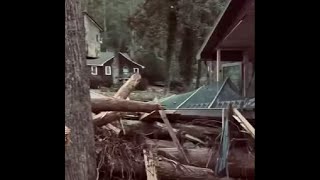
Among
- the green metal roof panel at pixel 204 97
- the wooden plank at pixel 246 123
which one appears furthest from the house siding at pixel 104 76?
the wooden plank at pixel 246 123

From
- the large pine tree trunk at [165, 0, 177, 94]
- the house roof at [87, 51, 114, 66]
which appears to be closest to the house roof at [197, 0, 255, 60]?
the large pine tree trunk at [165, 0, 177, 94]

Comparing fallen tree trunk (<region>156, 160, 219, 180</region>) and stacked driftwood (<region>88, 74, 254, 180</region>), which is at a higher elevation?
stacked driftwood (<region>88, 74, 254, 180</region>)

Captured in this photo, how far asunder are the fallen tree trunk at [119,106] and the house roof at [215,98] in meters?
0.14

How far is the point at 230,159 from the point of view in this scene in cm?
264

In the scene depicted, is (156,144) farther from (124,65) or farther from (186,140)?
(124,65)

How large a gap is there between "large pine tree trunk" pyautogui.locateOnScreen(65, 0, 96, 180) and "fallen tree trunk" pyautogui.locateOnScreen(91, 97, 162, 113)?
48mm

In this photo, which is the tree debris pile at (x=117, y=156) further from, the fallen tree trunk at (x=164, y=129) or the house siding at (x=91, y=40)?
the house siding at (x=91, y=40)

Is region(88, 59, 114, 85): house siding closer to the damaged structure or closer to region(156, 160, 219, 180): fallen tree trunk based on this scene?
the damaged structure

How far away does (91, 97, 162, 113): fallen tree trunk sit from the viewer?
2.68m

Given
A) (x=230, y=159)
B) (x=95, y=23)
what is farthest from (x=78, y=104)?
(x=230, y=159)

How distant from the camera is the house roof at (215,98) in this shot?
2646mm

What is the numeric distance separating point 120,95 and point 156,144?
314mm
